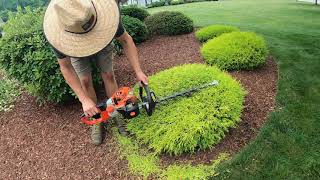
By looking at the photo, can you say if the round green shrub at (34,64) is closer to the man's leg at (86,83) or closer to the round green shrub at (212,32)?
the man's leg at (86,83)

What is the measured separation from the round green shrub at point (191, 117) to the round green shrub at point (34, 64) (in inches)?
48.1

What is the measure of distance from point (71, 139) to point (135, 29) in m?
3.49

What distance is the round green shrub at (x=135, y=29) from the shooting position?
7.33 m

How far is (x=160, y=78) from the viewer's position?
4762mm

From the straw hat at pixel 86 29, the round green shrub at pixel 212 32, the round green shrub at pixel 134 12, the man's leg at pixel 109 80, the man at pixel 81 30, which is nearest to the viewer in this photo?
the man at pixel 81 30

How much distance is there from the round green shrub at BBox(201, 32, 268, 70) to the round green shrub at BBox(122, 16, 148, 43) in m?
1.87

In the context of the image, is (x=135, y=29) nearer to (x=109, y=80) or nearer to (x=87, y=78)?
(x=109, y=80)

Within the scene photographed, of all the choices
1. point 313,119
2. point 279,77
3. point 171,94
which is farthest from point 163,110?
point 279,77

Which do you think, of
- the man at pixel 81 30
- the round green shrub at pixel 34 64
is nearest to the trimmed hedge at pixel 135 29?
the round green shrub at pixel 34 64

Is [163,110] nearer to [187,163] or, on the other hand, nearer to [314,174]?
[187,163]

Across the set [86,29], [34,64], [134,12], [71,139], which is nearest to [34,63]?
[34,64]

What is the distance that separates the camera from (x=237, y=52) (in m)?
5.60

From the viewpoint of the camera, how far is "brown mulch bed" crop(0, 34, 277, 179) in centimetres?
394

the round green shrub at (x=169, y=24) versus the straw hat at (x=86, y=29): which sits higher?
the straw hat at (x=86, y=29)
